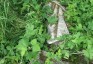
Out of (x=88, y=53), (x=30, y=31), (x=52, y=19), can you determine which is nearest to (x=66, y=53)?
(x=88, y=53)

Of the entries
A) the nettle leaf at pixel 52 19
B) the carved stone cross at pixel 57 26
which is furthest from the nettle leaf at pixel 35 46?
the nettle leaf at pixel 52 19

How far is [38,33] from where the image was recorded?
3717 mm

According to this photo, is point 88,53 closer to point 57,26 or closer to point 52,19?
point 57,26

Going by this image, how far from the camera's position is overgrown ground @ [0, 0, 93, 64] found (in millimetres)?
3475

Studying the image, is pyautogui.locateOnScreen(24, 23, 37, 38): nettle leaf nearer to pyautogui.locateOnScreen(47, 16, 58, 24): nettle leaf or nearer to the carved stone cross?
the carved stone cross

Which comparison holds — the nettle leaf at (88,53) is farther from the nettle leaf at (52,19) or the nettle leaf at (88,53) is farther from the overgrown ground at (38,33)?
the nettle leaf at (52,19)

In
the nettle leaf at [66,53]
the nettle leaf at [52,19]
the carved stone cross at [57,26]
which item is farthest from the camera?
the nettle leaf at [52,19]

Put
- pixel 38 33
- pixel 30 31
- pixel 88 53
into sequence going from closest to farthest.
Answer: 1. pixel 88 53
2. pixel 30 31
3. pixel 38 33

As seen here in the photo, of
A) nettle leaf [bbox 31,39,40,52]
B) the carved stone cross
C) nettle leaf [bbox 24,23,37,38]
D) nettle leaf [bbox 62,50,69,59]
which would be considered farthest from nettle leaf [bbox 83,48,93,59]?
nettle leaf [bbox 24,23,37,38]

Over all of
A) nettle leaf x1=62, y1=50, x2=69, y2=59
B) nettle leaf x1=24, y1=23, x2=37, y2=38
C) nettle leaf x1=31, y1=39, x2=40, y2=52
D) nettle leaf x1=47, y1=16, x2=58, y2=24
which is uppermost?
nettle leaf x1=47, y1=16, x2=58, y2=24

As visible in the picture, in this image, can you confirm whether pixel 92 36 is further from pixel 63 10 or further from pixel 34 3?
pixel 34 3

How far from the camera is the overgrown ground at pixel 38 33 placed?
3.47m

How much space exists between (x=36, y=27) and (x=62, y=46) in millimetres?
610

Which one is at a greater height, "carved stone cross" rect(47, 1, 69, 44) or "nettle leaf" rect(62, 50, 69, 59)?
"carved stone cross" rect(47, 1, 69, 44)
